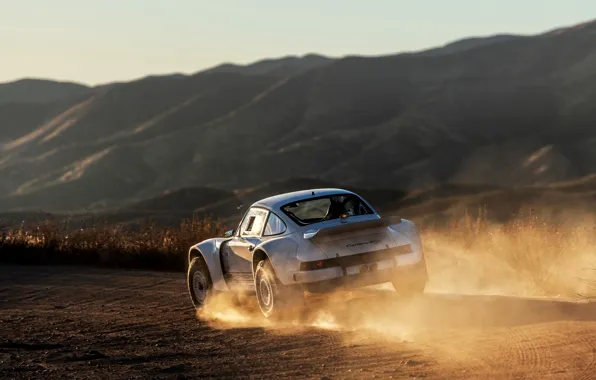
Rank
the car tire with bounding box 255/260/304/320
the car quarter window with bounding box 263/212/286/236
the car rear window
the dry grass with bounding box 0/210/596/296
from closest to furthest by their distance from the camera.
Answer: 1. the car tire with bounding box 255/260/304/320
2. the car quarter window with bounding box 263/212/286/236
3. the car rear window
4. the dry grass with bounding box 0/210/596/296

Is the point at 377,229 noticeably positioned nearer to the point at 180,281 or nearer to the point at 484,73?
the point at 180,281

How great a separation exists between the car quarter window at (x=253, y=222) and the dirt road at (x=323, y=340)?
3.49 feet

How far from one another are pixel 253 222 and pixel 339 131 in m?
128

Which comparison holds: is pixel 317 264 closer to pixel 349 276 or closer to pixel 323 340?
pixel 349 276

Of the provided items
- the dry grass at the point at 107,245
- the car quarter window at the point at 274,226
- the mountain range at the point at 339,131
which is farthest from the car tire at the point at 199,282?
the mountain range at the point at 339,131

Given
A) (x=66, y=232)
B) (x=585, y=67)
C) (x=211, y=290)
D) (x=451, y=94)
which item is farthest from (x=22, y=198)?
(x=211, y=290)

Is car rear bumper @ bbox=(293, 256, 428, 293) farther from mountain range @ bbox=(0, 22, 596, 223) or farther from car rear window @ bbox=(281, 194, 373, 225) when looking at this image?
mountain range @ bbox=(0, 22, 596, 223)

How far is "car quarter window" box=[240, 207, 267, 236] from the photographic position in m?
12.7

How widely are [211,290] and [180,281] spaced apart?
4.74 metres

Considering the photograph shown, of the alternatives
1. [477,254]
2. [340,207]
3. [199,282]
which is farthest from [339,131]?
[340,207]

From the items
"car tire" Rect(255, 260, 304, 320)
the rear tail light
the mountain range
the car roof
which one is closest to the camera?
the rear tail light

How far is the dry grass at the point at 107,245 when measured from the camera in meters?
22.4

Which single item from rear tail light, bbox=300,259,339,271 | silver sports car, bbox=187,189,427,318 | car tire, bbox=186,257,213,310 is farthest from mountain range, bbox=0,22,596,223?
rear tail light, bbox=300,259,339,271

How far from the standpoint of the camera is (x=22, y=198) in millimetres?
138750
